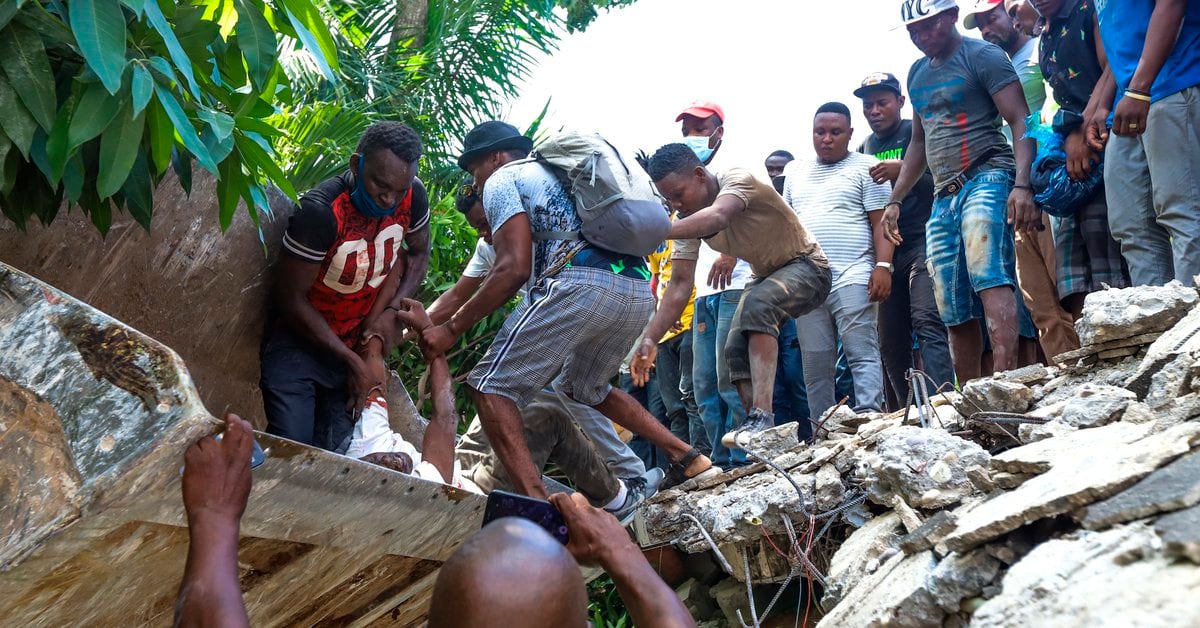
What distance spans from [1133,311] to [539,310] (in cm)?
232

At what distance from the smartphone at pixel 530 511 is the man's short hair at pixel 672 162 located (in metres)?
3.40

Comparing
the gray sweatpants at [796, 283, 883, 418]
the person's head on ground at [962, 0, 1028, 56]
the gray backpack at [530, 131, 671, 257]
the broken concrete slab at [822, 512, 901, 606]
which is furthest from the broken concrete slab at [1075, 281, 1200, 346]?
the person's head on ground at [962, 0, 1028, 56]

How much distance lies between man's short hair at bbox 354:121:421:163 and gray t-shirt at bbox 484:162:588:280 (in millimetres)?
453

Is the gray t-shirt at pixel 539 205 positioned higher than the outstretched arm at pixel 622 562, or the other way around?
the gray t-shirt at pixel 539 205

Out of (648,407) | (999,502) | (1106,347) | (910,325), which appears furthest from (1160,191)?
(648,407)

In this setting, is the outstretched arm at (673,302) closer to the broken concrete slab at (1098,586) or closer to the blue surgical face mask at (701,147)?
the blue surgical face mask at (701,147)

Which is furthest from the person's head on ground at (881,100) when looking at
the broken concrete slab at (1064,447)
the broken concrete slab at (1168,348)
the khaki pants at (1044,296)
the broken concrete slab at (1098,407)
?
the broken concrete slab at (1064,447)

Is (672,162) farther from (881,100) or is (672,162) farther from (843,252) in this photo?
(881,100)

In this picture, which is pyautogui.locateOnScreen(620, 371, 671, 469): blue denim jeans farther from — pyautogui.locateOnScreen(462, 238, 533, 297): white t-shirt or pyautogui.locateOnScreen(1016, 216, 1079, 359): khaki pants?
pyautogui.locateOnScreen(1016, 216, 1079, 359): khaki pants

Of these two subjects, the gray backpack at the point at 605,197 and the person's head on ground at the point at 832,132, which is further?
the person's head on ground at the point at 832,132

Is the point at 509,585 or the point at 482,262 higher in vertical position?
the point at 509,585

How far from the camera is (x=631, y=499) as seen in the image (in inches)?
206

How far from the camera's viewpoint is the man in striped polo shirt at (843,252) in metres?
5.87

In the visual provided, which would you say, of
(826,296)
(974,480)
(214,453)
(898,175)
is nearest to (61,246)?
(214,453)
